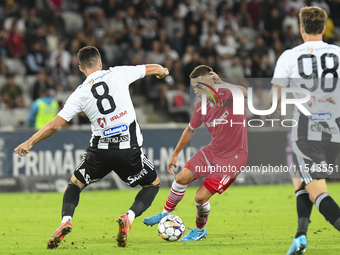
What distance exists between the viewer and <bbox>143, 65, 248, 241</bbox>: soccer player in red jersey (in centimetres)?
666

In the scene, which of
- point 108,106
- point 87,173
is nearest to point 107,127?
point 108,106

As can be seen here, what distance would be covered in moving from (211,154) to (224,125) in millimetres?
405

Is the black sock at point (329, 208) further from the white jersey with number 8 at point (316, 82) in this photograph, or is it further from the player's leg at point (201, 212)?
the player's leg at point (201, 212)

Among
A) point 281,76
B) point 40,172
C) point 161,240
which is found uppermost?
point 281,76

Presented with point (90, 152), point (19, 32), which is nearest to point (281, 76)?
point (90, 152)

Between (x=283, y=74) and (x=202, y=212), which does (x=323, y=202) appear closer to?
(x=283, y=74)

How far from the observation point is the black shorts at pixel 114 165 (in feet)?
20.6

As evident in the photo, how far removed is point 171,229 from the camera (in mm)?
6496

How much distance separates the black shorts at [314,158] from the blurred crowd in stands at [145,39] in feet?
31.6

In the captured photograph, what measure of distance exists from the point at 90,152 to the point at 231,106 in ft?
6.16

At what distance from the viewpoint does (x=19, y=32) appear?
15.9 meters

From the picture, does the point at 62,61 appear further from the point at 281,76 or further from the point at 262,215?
the point at 281,76

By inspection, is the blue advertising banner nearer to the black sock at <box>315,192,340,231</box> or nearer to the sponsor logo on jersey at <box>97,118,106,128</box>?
the sponsor logo on jersey at <box>97,118,106,128</box>

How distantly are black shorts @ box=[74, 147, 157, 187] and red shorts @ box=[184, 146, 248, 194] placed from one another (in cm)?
65
